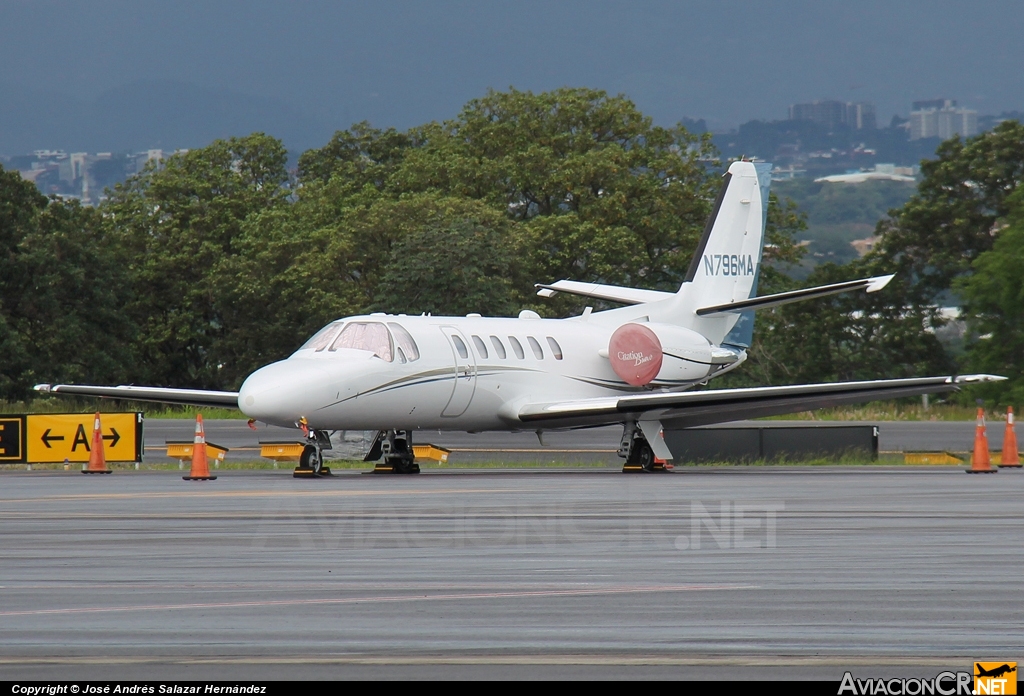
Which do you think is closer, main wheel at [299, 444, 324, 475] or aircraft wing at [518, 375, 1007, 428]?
main wheel at [299, 444, 324, 475]

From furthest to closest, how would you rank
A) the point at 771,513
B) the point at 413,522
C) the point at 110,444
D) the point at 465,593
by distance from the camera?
1. the point at 110,444
2. the point at 771,513
3. the point at 413,522
4. the point at 465,593

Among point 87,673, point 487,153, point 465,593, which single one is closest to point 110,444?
point 465,593

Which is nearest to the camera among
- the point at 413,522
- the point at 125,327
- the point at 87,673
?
the point at 87,673

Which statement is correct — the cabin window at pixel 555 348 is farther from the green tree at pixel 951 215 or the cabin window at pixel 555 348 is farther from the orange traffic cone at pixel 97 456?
the green tree at pixel 951 215

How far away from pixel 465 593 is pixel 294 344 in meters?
50.6

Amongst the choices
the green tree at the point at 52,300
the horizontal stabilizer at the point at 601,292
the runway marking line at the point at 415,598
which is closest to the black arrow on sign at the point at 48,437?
the horizontal stabilizer at the point at 601,292

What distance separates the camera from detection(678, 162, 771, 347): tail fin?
88.7 feet

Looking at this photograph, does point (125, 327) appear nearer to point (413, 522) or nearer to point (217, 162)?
point (217, 162)

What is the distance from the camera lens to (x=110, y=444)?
23484mm

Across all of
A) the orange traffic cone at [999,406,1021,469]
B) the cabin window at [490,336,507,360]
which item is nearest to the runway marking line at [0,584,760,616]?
the cabin window at [490,336,507,360]

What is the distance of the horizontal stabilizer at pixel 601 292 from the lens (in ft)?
85.9

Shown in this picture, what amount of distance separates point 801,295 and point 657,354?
282cm

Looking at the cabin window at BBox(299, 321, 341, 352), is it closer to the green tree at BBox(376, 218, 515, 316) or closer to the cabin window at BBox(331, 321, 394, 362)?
the cabin window at BBox(331, 321, 394, 362)

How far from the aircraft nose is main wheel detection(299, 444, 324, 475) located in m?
0.54
